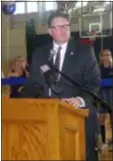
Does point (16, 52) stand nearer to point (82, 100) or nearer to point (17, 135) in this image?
point (82, 100)

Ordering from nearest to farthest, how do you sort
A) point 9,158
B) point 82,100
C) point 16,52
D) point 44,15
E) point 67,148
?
point 9,158, point 67,148, point 82,100, point 44,15, point 16,52

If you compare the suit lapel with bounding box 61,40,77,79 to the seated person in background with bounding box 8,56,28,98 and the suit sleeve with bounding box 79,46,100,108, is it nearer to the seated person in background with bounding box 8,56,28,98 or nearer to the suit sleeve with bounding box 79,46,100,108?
the suit sleeve with bounding box 79,46,100,108

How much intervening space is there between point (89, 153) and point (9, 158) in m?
1.00

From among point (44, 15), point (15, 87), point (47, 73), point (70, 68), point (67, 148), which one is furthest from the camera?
point (44, 15)

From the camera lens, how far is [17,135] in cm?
142

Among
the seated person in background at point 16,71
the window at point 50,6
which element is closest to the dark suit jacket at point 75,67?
the seated person in background at point 16,71

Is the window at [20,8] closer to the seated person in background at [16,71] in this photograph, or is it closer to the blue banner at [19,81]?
the seated person in background at [16,71]

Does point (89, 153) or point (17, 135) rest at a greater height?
point (17, 135)

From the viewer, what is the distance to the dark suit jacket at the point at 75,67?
8.12 feet

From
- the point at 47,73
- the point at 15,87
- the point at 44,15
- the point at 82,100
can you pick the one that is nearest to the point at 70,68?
the point at 82,100

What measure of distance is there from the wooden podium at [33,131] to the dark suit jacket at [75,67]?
945 millimetres

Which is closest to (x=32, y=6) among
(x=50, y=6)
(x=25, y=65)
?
(x=50, y=6)

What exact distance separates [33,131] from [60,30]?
3.96 feet

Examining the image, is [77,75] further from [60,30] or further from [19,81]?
[19,81]
